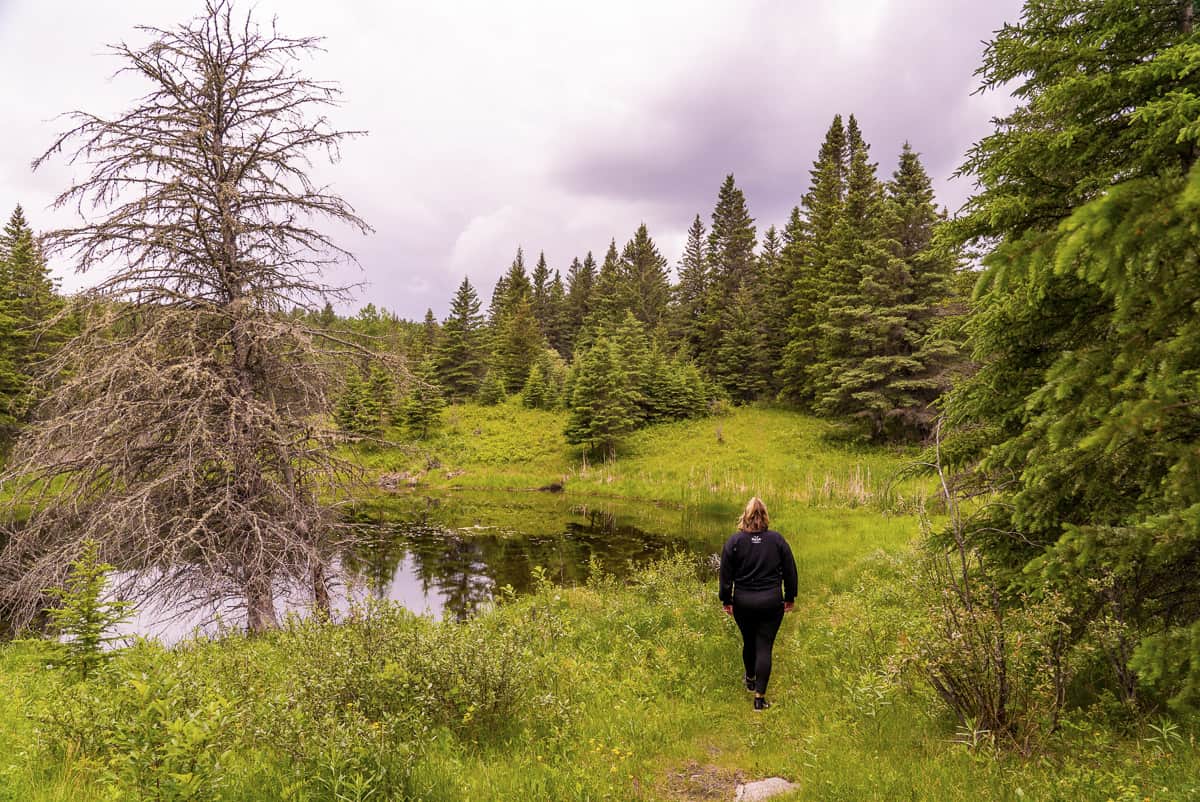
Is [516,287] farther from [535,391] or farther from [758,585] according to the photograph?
[758,585]

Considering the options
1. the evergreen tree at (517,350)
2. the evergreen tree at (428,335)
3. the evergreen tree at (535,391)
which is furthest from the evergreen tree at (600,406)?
the evergreen tree at (428,335)

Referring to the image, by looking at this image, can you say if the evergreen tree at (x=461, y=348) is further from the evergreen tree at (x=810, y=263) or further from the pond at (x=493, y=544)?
the evergreen tree at (x=810, y=263)

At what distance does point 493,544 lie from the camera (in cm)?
1947

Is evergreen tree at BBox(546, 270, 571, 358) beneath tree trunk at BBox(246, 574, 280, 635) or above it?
above

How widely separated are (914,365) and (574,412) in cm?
1919

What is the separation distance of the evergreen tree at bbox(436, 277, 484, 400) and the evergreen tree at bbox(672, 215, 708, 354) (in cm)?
1839

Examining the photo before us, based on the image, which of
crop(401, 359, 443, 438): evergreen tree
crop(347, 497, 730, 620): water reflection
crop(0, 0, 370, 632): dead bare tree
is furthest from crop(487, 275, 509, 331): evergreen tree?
crop(0, 0, 370, 632): dead bare tree

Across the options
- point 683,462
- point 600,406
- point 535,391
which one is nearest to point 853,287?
point 683,462

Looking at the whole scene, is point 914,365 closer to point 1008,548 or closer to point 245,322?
point 1008,548

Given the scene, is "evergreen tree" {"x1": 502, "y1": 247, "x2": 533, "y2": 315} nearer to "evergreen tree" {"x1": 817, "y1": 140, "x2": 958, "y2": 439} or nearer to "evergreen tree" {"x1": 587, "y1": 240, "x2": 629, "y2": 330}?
"evergreen tree" {"x1": 587, "y1": 240, "x2": 629, "y2": 330}

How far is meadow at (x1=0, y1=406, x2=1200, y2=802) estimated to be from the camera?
3457 millimetres

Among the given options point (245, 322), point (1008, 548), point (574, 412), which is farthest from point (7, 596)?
point (574, 412)

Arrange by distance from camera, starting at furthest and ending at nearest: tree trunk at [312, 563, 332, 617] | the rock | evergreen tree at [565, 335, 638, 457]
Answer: evergreen tree at [565, 335, 638, 457] < tree trunk at [312, 563, 332, 617] < the rock

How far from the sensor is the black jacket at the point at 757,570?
606cm
